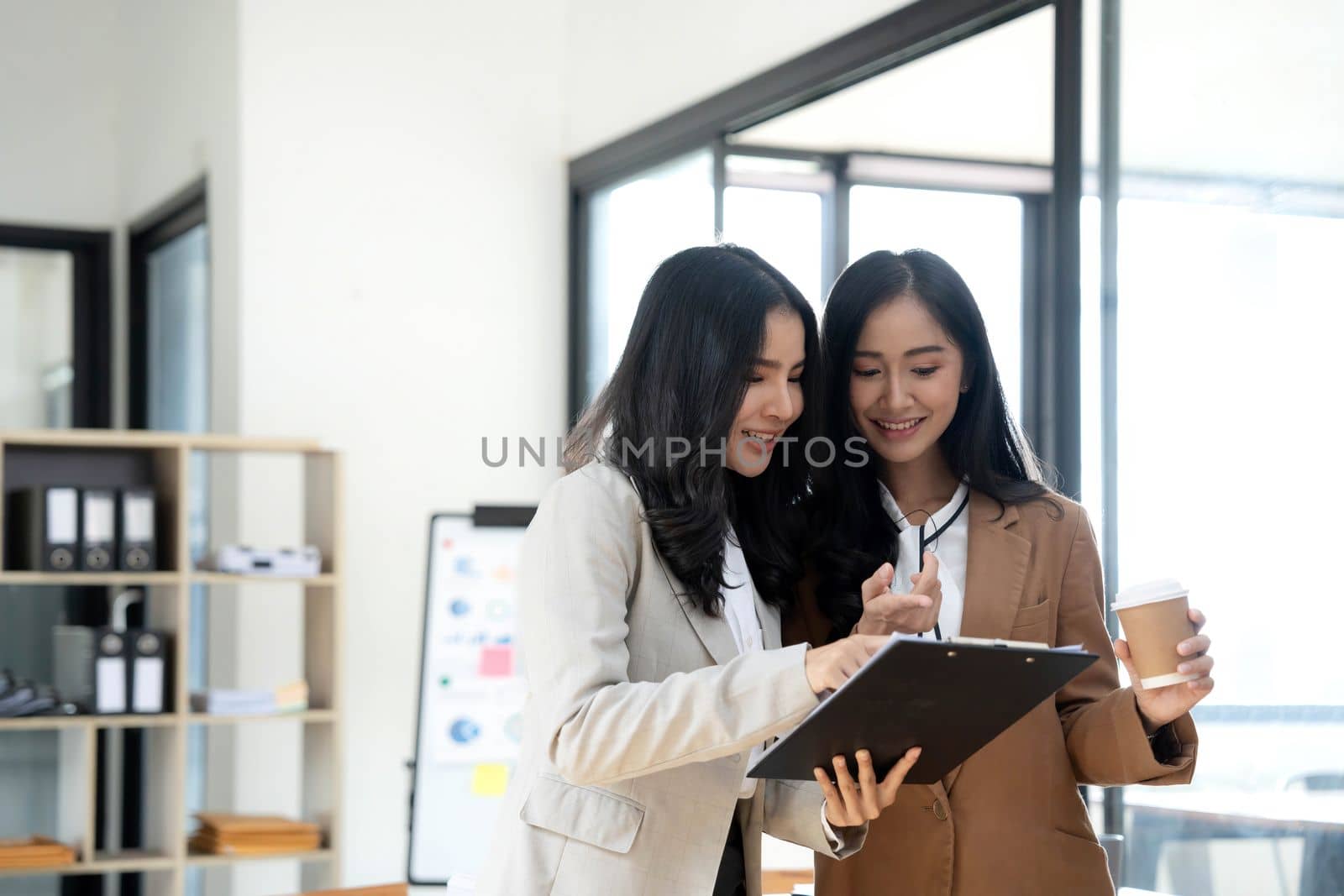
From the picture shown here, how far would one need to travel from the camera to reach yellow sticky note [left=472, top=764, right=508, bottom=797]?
4039 mm

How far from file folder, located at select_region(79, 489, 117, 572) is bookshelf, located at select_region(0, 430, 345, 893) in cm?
4

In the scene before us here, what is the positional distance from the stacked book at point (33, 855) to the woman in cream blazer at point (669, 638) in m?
2.57

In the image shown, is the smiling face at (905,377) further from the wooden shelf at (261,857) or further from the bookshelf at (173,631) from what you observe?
the wooden shelf at (261,857)

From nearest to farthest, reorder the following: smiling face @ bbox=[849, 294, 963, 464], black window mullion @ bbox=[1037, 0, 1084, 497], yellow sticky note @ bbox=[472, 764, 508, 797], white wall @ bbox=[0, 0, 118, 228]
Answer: smiling face @ bbox=[849, 294, 963, 464] → black window mullion @ bbox=[1037, 0, 1084, 497] → yellow sticky note @ bbox=[472, 764, 508, 797] → white wall @ bbox=[0, 0, 118, 228]

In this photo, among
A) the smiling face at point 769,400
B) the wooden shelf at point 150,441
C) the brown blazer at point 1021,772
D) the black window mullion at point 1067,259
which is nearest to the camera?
the smiling face at point 769,400

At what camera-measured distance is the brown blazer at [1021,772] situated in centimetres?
182

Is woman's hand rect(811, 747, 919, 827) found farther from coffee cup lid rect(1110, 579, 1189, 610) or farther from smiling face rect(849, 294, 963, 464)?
smiling face rect(849, 294, 963, 464)

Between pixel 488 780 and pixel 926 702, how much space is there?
2.84 meters

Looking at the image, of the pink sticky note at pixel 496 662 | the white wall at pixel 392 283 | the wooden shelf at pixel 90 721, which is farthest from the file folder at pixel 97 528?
the pink sticky note at pixel 496 662

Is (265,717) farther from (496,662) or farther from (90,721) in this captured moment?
(496,662)

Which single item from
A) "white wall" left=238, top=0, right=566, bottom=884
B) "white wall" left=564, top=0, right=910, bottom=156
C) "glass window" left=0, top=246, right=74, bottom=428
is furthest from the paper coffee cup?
"glass window" left=0, top=246, right=74, bottom=428

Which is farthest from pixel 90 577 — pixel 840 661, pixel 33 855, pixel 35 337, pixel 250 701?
pixel 840 661

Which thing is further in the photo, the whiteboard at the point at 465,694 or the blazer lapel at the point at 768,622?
the whiteboard at the point at 465,694

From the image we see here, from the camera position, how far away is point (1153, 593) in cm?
159
